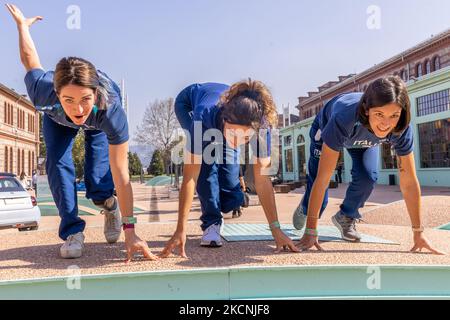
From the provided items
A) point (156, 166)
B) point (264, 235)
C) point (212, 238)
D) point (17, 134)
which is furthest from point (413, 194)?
point (156, 166)

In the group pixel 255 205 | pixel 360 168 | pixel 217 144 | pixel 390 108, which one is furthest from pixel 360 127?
pixel 255 205

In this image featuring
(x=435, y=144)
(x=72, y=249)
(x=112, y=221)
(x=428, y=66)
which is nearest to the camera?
(x=72, y=249)

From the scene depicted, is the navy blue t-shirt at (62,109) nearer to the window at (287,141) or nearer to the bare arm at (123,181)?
the bare arm at (123,181)

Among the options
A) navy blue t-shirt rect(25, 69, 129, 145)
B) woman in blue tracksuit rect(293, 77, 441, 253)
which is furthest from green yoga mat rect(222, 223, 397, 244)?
navy blue t-shirt rect(25, 69, 129, 145)

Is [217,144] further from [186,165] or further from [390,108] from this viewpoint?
[390,108]

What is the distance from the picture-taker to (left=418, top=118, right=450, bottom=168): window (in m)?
21.8

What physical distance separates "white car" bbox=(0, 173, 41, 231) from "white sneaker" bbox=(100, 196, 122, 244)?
209 inches

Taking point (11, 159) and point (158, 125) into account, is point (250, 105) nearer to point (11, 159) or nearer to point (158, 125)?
point (158, 125)

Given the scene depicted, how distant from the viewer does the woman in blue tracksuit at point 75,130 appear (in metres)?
2.41

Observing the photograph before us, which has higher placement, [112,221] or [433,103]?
[433,103]

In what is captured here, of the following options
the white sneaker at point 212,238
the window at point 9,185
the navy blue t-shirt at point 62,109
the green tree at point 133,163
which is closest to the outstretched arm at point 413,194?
the white sneaker at point 212,238

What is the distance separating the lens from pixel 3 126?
37531mm

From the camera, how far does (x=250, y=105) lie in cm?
257

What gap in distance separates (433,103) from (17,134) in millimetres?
37586
